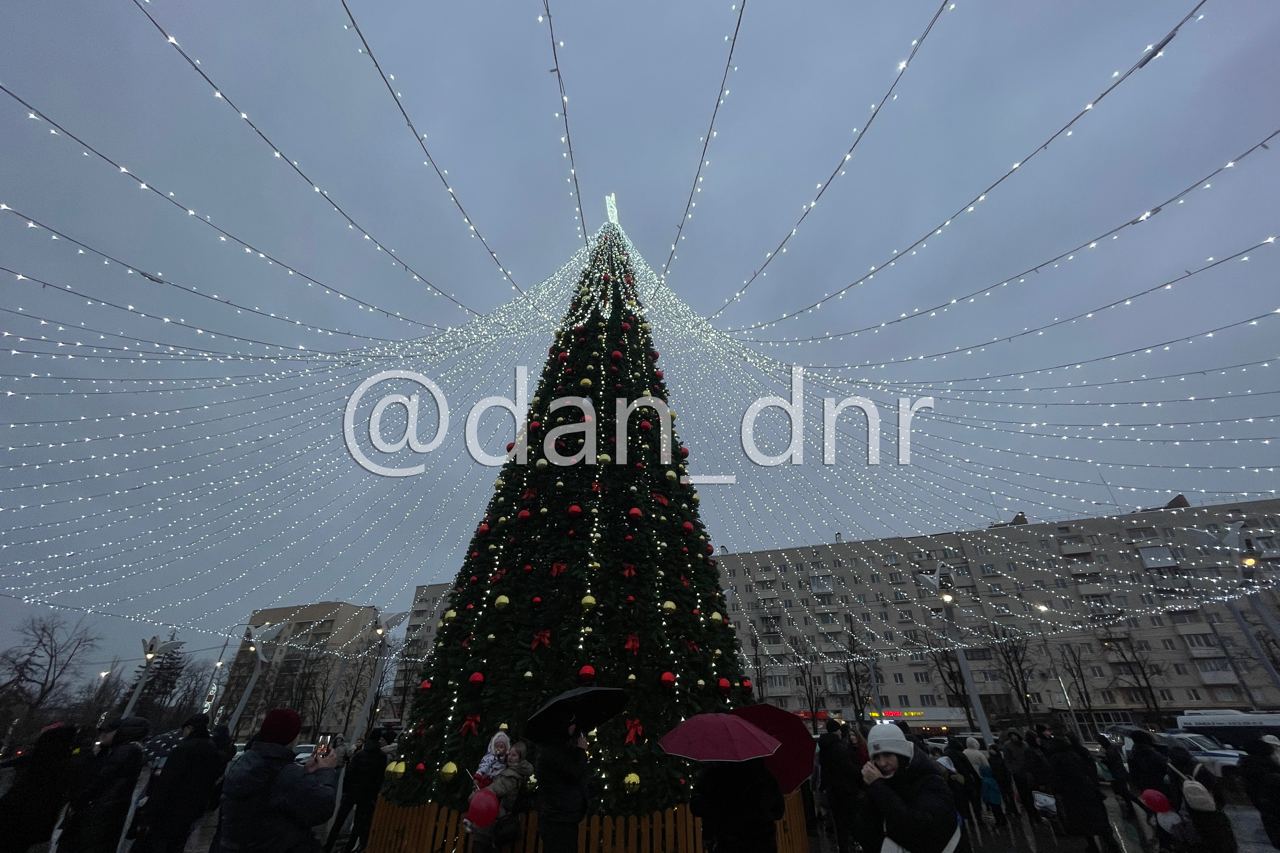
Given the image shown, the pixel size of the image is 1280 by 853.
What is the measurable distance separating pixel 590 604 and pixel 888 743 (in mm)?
3312

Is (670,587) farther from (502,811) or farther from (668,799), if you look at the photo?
(502,811)

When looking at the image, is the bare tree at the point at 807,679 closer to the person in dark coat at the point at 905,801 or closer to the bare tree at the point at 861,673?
the bare tree at the point at 861,673

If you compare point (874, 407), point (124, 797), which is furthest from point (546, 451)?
point (874, 407)

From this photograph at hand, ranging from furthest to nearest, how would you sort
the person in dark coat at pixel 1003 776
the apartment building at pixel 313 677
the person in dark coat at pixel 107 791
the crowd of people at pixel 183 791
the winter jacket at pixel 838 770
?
the apartment building at pixel 313 677
the person in dark coat at pixel 1003 776
the winter jacket at pixel 838 770
the person in dark coat at pixel 107 791
the crowd of people at pixel 183 791

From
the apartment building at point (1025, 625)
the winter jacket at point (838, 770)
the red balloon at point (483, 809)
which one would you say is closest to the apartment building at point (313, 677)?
the apartment building at point (1025, 625)

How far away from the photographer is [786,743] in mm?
4176

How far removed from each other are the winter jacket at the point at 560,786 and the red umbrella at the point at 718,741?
0.81m

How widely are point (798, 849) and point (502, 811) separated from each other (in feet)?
11.9

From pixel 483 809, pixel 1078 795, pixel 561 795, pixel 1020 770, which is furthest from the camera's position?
pixel 1020 770

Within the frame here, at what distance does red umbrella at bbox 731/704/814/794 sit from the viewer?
411cm

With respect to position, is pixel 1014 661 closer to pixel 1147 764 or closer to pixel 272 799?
pixel 1147 764

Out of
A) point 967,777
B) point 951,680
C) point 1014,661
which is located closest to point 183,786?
point 967,777

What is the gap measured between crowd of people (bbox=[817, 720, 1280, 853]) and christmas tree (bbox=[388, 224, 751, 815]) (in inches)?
77.6

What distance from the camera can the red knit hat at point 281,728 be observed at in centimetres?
307
